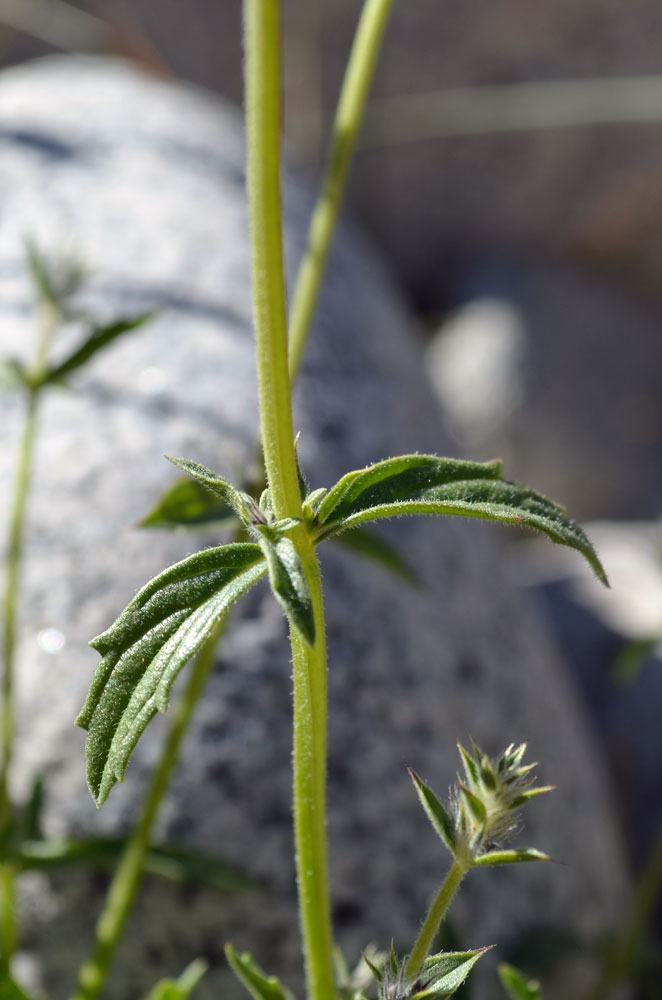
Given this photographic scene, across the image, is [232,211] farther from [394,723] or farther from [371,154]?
[371,154]

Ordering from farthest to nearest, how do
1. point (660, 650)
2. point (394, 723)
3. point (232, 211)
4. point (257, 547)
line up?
point (660, 650)
point (232, 211)
point (394, 723)
point (257, 547)

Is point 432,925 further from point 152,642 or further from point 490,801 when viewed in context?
point 152,642

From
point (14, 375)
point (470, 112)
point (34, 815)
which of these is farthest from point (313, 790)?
point (470, 112)

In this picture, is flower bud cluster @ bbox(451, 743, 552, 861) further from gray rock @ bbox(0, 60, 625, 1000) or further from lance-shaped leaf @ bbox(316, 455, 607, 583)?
gray rock @ bbox(0, 60, 625, 1000)

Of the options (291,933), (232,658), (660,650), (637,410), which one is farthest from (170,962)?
(637,410)

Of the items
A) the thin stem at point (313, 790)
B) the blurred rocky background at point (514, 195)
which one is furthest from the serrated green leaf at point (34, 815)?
the blurred rocky background at point (514, 195)

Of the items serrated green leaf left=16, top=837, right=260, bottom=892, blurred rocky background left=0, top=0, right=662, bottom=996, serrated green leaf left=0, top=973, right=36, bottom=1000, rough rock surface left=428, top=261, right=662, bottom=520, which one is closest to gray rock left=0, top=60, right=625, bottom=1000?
serrated green leaf left=16, top=837, right=260, bottom=892
